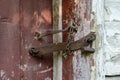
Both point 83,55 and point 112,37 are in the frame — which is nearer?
point 83,55

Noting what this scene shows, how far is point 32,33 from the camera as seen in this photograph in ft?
5.59

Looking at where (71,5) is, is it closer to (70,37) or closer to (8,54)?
(70,37)

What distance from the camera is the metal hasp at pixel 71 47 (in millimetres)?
1619

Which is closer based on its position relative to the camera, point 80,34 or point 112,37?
point 80,34

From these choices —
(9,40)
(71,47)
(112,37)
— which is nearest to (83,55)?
(71,47)

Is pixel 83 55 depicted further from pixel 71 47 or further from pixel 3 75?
pixel 3 75

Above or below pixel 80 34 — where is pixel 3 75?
below

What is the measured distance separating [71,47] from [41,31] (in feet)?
0.52

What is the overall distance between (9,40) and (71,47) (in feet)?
0.83

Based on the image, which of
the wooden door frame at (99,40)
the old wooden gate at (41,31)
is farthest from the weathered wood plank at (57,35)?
the wooden door frame at (99,40)

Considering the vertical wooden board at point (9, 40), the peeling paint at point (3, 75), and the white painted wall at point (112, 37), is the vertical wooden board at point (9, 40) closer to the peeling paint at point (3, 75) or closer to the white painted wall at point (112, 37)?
the peeling paint at point (3, 75)

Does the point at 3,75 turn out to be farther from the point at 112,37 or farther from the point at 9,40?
the point at 112,37

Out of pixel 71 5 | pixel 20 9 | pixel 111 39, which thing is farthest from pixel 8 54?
→ pixel 111 39

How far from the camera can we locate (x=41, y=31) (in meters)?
1.71
